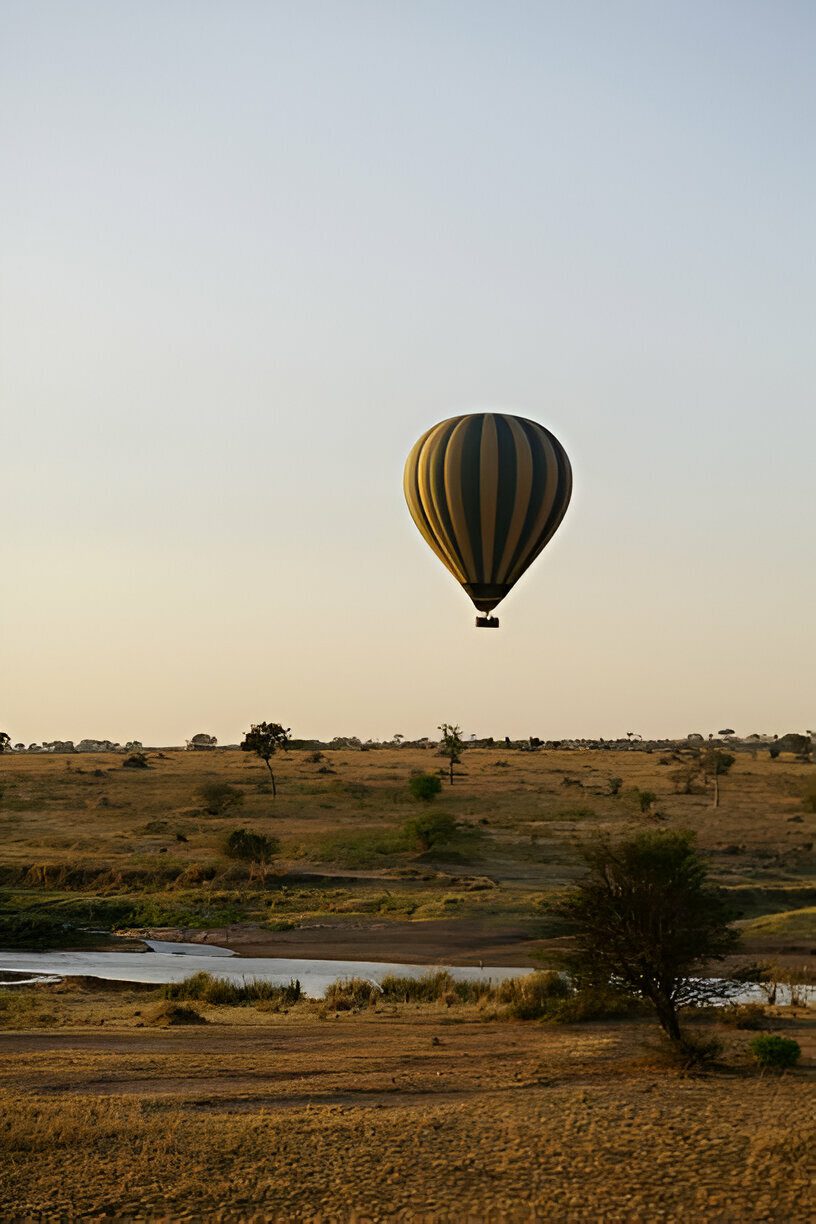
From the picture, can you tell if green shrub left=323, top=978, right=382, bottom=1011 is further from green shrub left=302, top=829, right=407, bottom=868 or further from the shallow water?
green shrub left=302, top=829, right=407, bottom=868

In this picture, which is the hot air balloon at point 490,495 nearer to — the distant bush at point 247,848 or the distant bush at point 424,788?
the distant bush at point 247,848

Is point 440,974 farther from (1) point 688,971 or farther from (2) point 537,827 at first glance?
(2) point 537,827

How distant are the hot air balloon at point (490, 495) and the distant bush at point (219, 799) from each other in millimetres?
47022

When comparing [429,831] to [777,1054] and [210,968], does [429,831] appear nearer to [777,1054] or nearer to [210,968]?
[210,968]

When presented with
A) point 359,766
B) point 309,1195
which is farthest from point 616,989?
point 359,766

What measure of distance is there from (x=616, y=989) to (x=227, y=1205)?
12610mm

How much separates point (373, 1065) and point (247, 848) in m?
38.1

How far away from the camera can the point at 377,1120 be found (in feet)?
65.7

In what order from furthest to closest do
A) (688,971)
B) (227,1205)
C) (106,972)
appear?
(106,972) → (688,971) → (227,1205)

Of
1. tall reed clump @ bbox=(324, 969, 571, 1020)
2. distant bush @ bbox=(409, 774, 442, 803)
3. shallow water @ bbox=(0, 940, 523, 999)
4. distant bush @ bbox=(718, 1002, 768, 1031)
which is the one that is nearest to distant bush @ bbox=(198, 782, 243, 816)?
distant bush @ bbox=(409, 774, 442, 803)

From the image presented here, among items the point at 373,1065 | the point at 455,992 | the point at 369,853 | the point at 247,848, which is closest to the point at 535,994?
the point at 455,992

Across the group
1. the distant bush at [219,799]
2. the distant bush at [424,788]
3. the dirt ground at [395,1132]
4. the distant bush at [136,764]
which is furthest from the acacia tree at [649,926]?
the distant bush at [136,764]

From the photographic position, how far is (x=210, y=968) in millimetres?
41688

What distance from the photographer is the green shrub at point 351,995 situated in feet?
111
